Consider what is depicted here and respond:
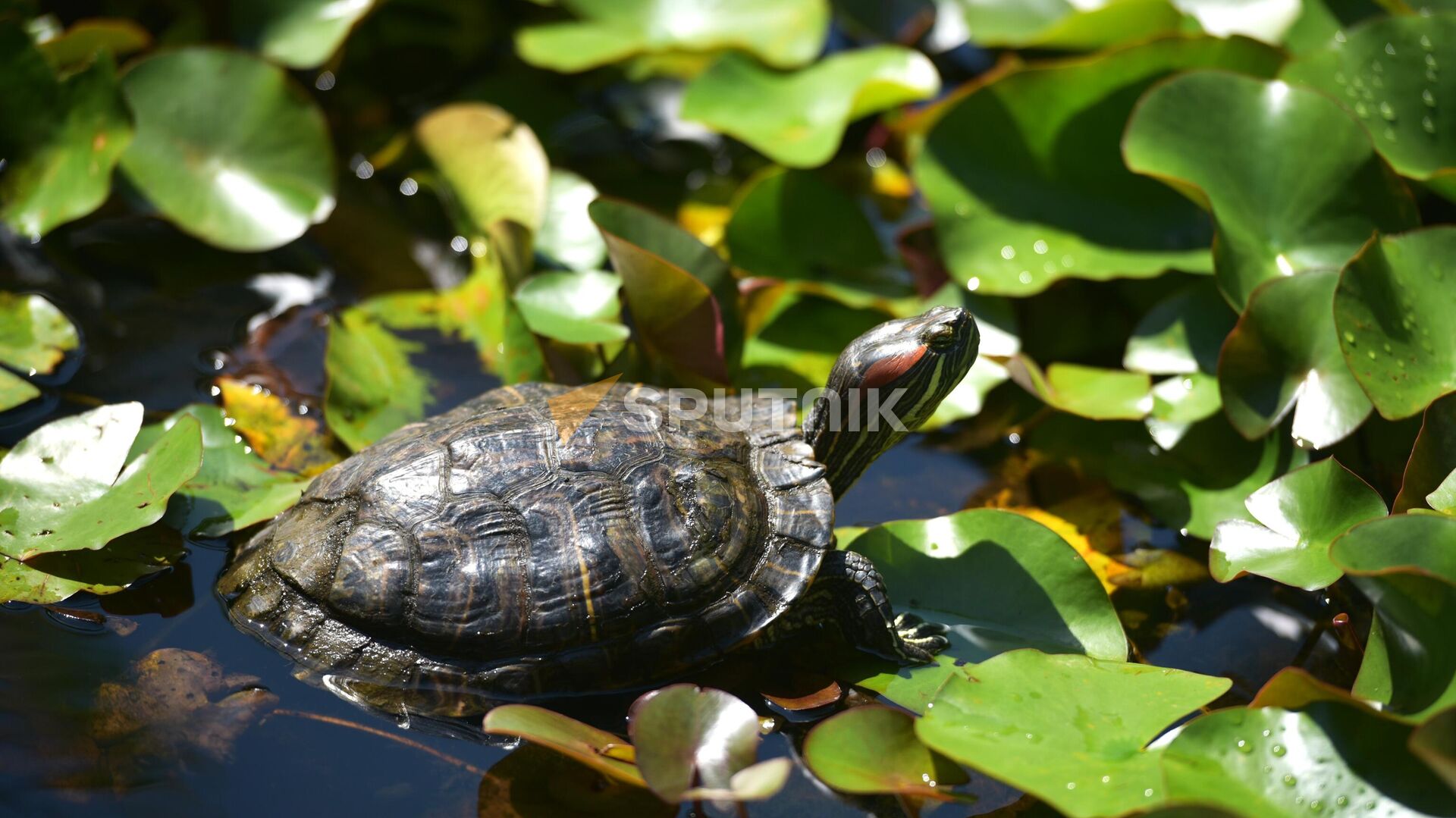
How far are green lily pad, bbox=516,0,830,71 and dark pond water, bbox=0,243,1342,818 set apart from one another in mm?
2304

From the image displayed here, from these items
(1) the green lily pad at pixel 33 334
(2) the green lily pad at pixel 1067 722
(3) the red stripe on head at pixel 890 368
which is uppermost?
(3) the red stripe on head at pixel 890 368

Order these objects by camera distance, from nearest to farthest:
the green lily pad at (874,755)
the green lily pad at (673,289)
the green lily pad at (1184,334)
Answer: the green lily pad at (874,755) < the green lily pad at (673,289) < the green lily pad at (1184,334)

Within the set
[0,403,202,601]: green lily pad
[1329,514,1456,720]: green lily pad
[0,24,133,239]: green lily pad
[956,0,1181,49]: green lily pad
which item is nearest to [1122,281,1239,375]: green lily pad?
[956,0,1181,49]: green lily pad

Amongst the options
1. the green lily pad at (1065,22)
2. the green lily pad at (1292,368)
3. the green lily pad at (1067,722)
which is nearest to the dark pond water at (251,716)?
the green lily pad at (1067,722)

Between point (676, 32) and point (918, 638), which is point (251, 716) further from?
point (676, 32)

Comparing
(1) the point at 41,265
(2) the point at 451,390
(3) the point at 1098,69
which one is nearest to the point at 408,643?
(2) the point at 451,390

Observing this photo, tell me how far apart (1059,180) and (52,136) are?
3.97 metres

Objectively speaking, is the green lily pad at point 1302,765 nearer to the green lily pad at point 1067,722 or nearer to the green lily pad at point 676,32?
the green lily pad at point 1067,722

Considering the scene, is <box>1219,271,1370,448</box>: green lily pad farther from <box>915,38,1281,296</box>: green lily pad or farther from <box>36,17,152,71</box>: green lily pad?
<box>36,17,152,71</box>: green lily pad

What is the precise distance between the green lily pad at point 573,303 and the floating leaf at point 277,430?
2.74ft

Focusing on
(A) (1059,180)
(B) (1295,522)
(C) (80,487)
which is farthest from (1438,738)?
(C) (80,487)

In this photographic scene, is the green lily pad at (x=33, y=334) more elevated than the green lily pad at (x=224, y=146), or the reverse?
the green lily pad at (x=224, y=146)

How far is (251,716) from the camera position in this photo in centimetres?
289

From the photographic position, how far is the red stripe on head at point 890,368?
10.6 feet
